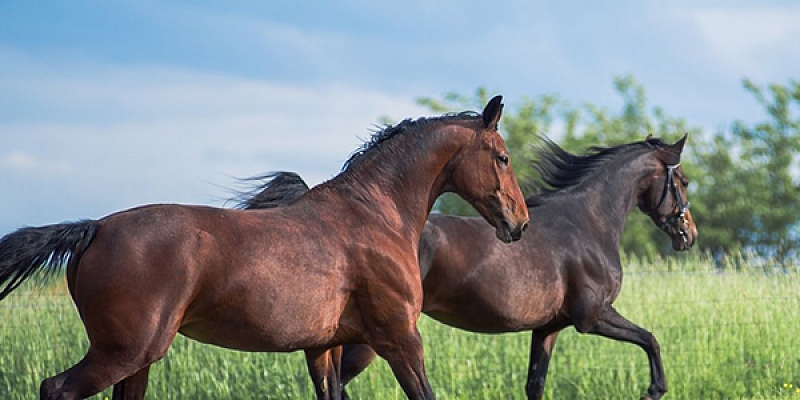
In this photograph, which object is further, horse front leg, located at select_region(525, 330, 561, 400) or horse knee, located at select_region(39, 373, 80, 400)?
horse front leg, located at select_region(525, 330, 561, 400)

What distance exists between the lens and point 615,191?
7668 mm

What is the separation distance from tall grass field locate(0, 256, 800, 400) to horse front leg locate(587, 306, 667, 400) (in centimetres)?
124

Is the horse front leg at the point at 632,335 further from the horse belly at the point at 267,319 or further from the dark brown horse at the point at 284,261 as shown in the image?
the horse belly at the point at 267,319

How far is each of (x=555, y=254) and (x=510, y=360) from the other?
8.25 feet

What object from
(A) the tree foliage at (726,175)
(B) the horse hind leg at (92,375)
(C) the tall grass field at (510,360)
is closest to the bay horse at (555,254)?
(C) the tall grass field at (510,360)

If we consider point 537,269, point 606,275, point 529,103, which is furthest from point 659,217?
point 529,103

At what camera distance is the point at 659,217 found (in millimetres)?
7914

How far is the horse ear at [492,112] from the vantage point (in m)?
5.22

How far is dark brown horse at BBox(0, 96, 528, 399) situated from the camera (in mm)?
4305

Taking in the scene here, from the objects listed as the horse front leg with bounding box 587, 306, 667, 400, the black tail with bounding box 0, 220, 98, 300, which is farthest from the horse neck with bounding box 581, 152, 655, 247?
the black tail with bounding box 0, 220, 98, 300

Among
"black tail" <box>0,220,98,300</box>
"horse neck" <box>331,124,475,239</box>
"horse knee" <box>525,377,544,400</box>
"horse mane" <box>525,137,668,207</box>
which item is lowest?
"horse knee" <box>525,377,544,400</box>

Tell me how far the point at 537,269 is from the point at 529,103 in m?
35.9

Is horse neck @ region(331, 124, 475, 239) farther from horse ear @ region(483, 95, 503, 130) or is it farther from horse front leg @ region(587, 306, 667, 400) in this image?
horse front leg @ region(587, 306, 667, 400)

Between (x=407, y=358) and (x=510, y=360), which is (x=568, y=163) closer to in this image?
(x=510, y=360)
